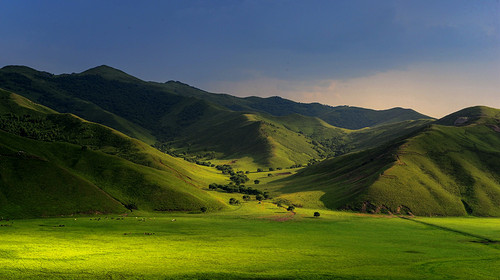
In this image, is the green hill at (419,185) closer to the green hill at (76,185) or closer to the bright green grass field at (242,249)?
the bright green grass field at (242,249)

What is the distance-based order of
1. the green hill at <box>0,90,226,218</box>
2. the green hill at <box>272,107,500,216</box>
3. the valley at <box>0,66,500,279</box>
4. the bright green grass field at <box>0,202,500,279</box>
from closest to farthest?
1. the bright green grass field at <box>0,202,500,279</box>
2. the valley at <box>0,66,500,279</box>
3. the green hill at <box>0,90,226,218</box>
4. the green hill at <box>272,107,500,216</box>

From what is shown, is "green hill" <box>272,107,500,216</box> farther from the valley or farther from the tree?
the tree

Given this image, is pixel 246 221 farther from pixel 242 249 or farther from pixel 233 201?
pixel 233 201

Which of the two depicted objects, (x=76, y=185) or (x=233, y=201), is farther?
(x=233, y=201)

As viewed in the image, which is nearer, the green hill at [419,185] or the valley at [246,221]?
the valley at [246,221]

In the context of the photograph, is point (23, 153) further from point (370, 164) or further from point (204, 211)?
point (370, 164)

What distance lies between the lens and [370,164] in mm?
194250

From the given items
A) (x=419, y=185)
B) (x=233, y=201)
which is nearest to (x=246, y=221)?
(x=233, y=201)

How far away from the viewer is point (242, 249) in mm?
69812

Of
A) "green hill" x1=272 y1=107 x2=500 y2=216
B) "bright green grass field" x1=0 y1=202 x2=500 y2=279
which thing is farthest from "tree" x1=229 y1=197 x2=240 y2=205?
"bright green grass field" x1=0 y1=202 x2=500 y2=279

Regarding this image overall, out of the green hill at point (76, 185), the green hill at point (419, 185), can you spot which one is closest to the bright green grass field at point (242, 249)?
the green hill at point (76, 185)

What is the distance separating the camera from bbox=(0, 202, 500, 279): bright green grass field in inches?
1973

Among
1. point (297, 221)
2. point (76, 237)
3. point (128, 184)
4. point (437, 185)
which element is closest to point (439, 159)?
point (437, 185)

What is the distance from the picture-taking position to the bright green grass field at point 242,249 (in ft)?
164
